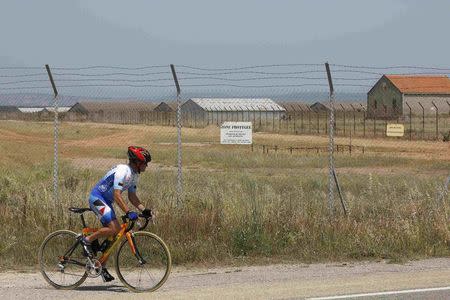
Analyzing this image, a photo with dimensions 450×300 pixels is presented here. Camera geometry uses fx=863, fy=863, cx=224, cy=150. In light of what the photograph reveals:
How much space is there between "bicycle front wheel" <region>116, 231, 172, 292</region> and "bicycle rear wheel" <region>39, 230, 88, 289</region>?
1.57 feet

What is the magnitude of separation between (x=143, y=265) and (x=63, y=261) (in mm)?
1022

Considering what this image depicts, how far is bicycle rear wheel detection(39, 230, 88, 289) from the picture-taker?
9844 millimetres

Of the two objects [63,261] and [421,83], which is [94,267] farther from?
[421,83]

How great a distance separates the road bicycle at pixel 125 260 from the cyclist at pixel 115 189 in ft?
0.40

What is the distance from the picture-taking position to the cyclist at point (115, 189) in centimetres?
926

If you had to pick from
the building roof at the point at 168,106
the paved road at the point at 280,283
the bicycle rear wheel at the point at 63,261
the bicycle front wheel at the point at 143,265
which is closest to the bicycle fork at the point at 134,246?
the bicycle front wheel at the point at 143,265

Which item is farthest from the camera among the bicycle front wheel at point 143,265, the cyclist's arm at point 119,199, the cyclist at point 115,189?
the bicycle front wheel at point 143,265

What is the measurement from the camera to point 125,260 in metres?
9.64

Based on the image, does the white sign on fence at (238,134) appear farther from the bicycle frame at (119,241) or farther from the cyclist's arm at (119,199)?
the cyclist's arm at (119,199)

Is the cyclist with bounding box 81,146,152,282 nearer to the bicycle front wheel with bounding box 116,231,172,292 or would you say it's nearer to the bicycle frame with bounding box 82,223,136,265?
the bicycle frame with bounding box 82,223,136,265

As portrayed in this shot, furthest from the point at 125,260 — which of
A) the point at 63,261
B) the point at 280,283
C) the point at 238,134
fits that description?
the point at 238,134

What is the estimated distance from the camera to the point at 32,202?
13.2 m

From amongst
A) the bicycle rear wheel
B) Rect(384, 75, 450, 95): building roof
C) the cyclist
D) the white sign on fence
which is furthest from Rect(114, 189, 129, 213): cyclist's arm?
Rect(384, 75, 450, 95): building roof

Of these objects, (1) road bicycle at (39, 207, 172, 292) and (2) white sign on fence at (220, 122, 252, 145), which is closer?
(1) road bicycle at (39, 207, 172, 292)
